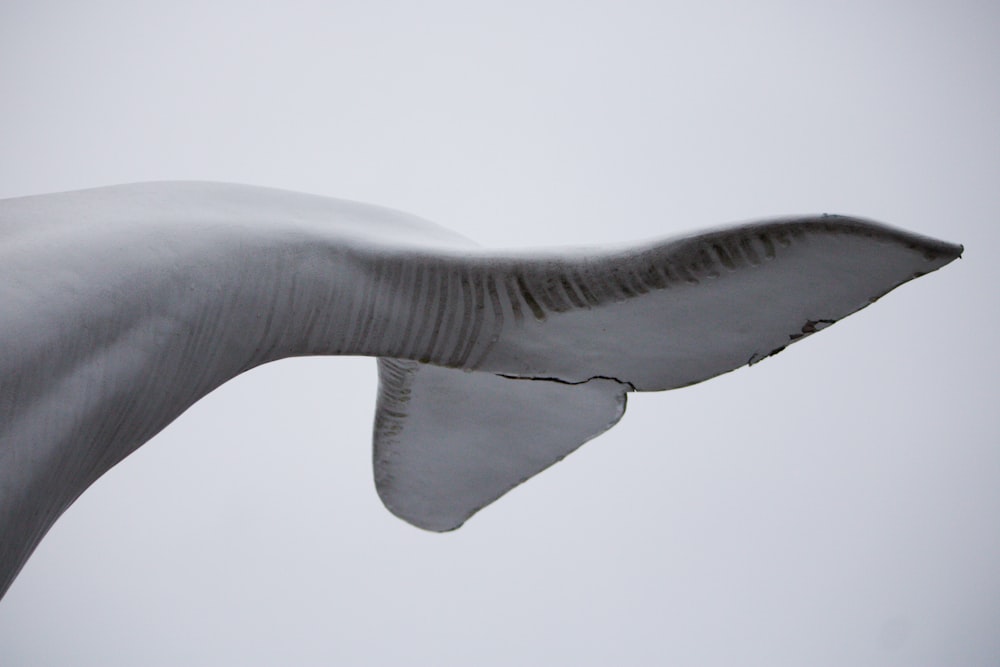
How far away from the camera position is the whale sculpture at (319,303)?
779mm

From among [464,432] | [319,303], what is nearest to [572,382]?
[464,432]

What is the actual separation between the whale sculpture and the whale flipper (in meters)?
0.02

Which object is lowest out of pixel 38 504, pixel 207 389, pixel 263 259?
pixel 38 504

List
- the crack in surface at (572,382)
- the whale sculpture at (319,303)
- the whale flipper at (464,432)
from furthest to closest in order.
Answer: the whale flipper at (464,432) → the crack in surface at (572,382) → the whale sculpture at (319,303)

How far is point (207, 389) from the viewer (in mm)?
938

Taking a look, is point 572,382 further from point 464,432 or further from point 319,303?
point 319,303

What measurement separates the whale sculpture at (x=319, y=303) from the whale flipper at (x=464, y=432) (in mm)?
21

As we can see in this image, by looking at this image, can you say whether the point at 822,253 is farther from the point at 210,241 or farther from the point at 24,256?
the point at 24,256

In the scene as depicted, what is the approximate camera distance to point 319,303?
967 mm

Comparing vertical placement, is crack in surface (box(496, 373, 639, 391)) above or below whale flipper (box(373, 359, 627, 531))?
above

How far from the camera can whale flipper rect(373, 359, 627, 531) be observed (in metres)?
1.17

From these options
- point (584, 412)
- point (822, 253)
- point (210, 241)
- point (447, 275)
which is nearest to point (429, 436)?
point (584, 412)

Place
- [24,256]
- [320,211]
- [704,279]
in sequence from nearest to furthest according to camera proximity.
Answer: [24,256], [704,279], [320,211]

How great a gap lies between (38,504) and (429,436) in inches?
21.4
